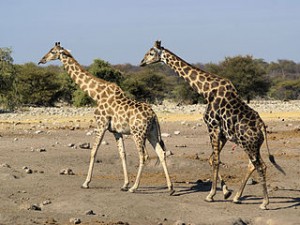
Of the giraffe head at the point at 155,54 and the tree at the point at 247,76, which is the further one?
the tree at the point at 247,76

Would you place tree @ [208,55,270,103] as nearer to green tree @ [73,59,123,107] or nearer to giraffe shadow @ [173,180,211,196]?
green tree @ [73,59,123,107]

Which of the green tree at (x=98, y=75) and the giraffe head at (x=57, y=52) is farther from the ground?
the giraffe head at (x=57, y=52)

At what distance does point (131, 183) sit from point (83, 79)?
6.97 feet

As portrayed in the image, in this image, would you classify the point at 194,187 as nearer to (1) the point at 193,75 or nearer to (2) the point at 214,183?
(2) the point at 214,183

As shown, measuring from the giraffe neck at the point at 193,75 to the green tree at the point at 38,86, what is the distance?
1264 inches

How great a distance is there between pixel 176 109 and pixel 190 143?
16.5 metres

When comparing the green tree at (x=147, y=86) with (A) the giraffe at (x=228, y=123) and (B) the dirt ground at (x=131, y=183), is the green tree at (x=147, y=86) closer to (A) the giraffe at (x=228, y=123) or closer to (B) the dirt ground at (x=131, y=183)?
(B) the dirt ground at (x=131, y=183)

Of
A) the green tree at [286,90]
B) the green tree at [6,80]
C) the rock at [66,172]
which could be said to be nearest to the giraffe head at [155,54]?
the rock at [66,172]

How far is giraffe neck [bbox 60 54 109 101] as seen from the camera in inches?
492

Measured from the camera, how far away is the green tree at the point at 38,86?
44.2 m

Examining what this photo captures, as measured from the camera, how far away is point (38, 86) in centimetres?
4512

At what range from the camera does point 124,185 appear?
11844 millimetres

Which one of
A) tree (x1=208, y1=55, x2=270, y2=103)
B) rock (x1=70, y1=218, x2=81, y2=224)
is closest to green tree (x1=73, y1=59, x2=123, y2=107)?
tree (x1=208, y1=55, x2=270, y2=103)

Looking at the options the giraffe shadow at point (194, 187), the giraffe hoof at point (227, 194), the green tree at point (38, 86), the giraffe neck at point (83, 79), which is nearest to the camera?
the giraffe hoof at point (227, 194)
